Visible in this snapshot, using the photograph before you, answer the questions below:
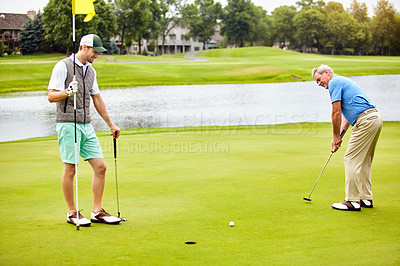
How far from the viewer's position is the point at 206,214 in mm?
6266

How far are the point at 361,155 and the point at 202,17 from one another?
117151 mm

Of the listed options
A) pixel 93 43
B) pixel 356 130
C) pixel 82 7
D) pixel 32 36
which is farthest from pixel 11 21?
pixel 356 130

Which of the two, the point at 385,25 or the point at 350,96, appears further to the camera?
the point at 385,25

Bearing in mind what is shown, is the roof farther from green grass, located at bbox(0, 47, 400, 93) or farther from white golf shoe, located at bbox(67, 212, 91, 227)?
white golf shoe, located at bbox(67, 212, 91, 227)

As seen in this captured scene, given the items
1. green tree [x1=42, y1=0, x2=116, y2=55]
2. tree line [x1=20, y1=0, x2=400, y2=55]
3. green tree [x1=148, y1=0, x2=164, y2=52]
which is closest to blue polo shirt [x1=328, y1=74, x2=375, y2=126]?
tree line [x1=20, y1=0, x2=400, y2=55]

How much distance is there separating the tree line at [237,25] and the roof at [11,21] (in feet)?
5.44

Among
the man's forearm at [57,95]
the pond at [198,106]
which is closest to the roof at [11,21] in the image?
the pond at [198,106]

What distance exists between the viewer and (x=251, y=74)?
54656mm

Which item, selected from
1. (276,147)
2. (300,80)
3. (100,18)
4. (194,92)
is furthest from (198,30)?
(276,147)

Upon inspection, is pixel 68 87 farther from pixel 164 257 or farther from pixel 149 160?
pixel 149 160

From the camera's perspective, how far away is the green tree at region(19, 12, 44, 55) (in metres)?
62.2

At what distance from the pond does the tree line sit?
60.5ft

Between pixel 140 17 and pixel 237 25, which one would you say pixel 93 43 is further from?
pixel 237 25

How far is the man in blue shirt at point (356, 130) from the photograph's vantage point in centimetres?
684
